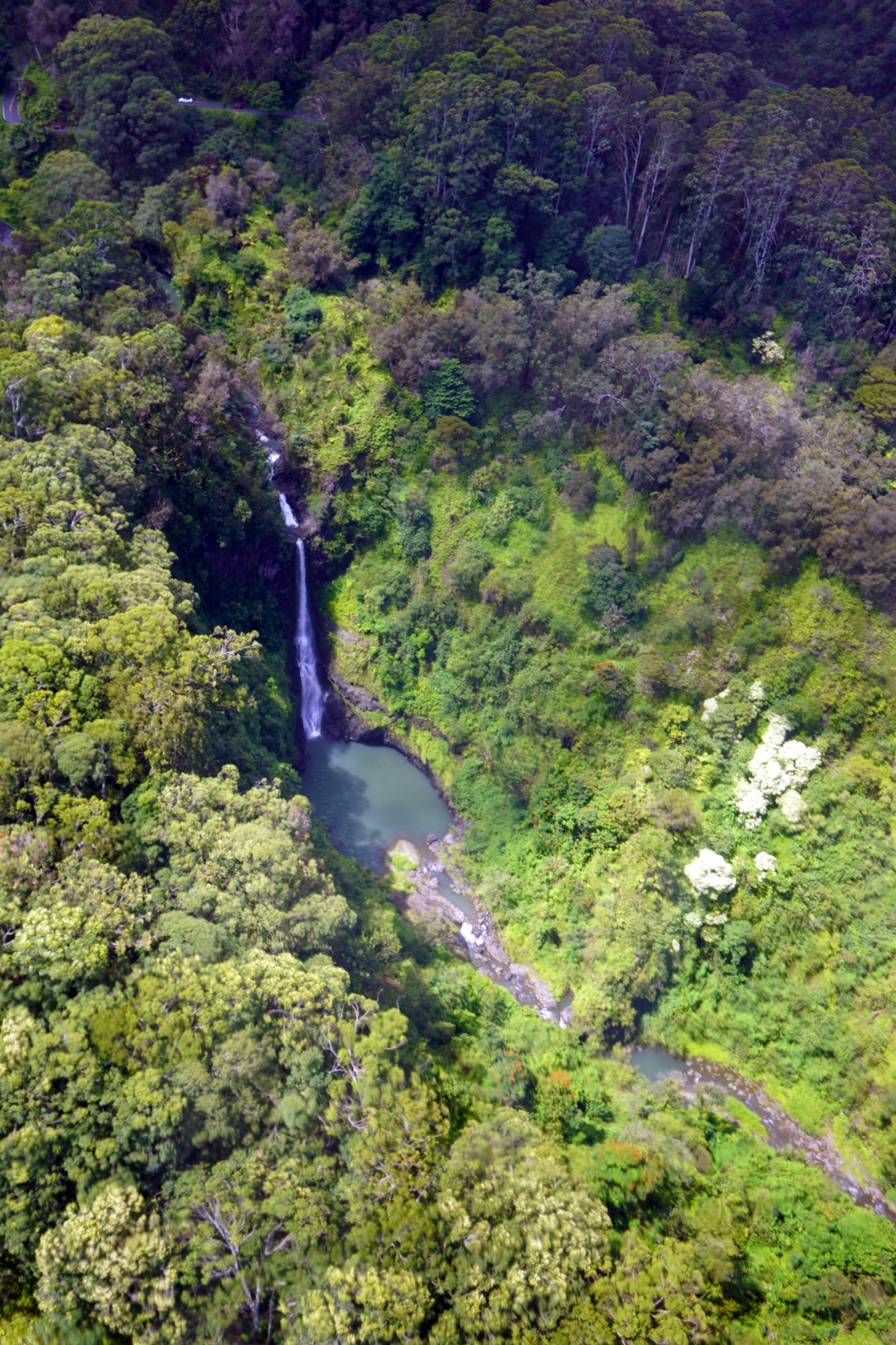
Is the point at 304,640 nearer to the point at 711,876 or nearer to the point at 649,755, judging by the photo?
the point at 649,755

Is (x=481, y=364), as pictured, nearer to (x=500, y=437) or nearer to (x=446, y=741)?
(x=500, y=437)

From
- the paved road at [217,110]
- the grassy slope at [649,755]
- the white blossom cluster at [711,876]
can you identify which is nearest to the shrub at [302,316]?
the grassy slope at [649,755]

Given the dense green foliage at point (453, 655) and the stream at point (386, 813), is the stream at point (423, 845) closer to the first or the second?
the stream at point (386, 813)

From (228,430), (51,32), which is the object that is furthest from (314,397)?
(51,32)

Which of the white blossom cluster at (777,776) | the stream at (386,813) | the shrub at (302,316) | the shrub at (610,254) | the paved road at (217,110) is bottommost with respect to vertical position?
the stream at (386,813)

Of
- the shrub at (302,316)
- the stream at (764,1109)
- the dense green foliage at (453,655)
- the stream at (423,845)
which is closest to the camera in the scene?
the dense green foliage at (453,655)
